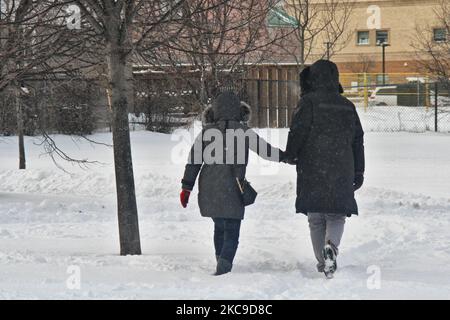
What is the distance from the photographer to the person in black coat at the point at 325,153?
6.03 metres

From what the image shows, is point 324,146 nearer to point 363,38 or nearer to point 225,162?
point 225,162

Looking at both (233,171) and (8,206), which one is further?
(8,206)

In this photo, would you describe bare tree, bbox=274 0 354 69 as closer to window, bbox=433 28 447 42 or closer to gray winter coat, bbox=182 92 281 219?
window, bbox=433 28 447 42

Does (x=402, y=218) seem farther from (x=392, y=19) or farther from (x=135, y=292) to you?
(x=392, y=19)

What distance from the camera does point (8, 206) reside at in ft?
39.4

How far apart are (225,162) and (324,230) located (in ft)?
3.06

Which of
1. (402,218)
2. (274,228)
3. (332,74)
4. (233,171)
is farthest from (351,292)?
(402,218)

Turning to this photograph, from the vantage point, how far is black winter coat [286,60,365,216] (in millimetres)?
6031

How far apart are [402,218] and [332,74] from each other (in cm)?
436

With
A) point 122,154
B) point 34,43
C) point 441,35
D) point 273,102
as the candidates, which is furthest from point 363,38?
point 122,154

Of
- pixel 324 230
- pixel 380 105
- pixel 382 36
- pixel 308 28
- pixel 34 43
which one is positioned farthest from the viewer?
pixel 382 36

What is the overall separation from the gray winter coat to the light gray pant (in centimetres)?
56

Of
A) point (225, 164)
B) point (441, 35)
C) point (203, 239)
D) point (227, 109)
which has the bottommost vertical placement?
point (203, 239)

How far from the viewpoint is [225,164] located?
6.12 metres
